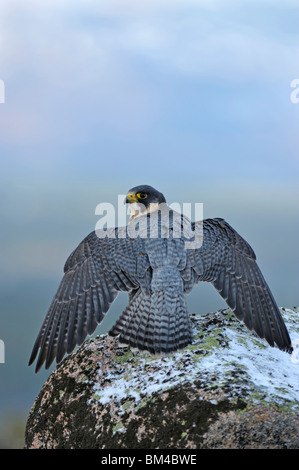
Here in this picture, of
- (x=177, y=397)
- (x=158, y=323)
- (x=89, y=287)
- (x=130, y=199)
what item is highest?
(x=130, y=199)

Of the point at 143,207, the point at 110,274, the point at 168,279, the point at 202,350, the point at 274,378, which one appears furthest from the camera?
the point at 143,207

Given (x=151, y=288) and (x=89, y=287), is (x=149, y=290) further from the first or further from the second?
(x=89, y=287)

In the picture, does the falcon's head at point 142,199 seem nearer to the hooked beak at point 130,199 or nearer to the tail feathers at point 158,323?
the hooked beak at point 130,199

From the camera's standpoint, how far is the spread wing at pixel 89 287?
627cm

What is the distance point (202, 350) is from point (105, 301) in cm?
148

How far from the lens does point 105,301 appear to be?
252 inches

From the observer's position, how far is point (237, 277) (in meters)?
7.05

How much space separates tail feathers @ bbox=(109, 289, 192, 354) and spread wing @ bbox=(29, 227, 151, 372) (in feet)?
0.98

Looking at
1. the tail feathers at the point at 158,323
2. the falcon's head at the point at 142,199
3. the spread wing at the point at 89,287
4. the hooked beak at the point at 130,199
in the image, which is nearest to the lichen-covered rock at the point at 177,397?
the tail feathers at the point at 158,323

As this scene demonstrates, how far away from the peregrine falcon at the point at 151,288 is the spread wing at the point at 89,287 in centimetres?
1

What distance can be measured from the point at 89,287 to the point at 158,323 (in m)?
1.24

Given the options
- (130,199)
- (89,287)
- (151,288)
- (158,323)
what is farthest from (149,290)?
(130,199)

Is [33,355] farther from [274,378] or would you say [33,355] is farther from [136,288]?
[274,378]
